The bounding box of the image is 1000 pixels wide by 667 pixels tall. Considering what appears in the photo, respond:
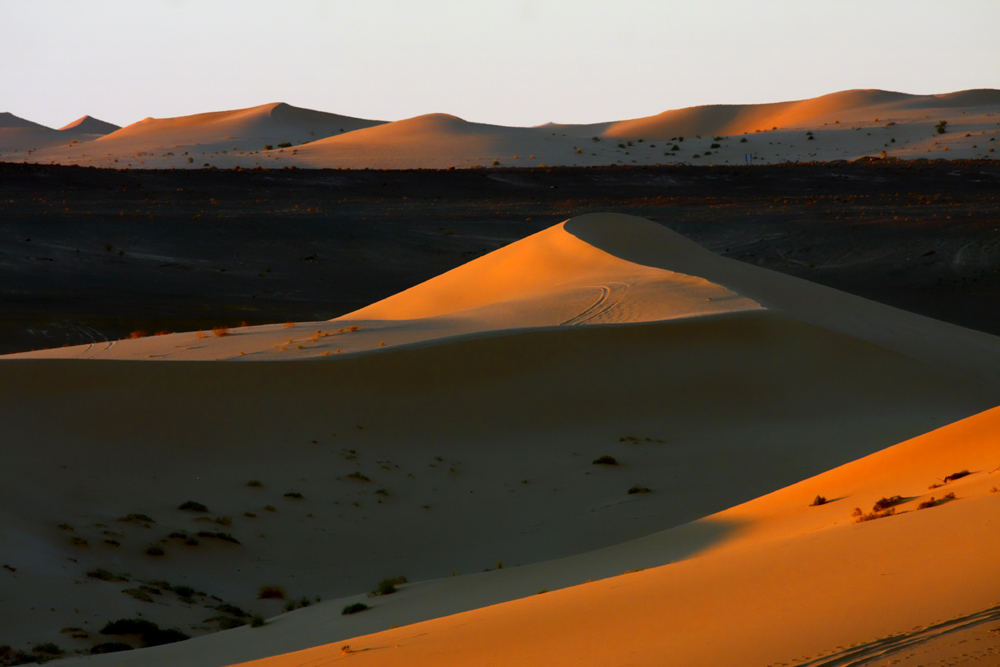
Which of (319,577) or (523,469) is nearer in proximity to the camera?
(319,577)

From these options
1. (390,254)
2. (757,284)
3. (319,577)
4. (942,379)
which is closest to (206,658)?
(319,577)

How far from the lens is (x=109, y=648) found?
24.1ft

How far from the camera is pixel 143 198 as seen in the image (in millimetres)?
41219

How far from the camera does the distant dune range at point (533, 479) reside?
193 inches

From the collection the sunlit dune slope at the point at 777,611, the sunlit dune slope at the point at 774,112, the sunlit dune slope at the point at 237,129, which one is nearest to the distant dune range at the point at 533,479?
the sunlit dune slope at the point at 777,611

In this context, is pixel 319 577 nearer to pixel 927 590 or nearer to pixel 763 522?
pixel 763 522

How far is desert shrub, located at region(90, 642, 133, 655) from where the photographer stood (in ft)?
23.9

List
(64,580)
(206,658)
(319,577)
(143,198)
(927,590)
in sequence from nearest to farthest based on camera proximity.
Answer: (927,590), (206,658), (64,580), (319,577), (143,198)

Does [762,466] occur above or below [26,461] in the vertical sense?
below

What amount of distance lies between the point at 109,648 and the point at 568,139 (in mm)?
70875

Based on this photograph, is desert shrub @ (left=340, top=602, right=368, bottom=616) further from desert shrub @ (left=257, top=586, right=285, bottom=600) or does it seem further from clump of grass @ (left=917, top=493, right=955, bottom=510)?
clump of grass @ (left=917, top=493, right=955, bottom=510)

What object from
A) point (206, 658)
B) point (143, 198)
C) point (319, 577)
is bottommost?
point (319, 577)

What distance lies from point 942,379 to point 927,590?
554 inches

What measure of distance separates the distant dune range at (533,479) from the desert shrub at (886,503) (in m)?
0.26
